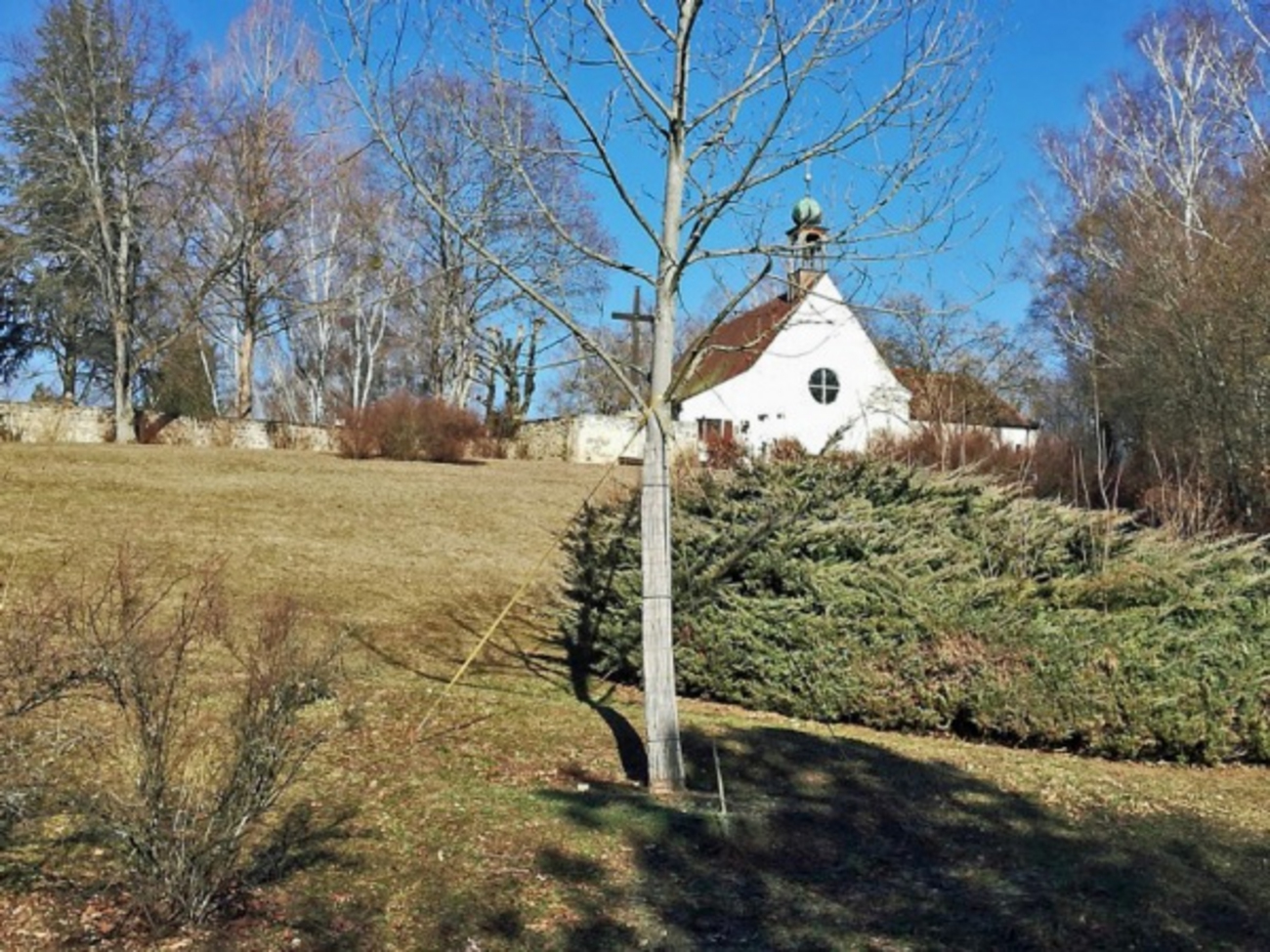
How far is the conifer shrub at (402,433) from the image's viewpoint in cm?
2088

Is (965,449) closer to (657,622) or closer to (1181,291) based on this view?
(1181,291)

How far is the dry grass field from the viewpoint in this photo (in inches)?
133

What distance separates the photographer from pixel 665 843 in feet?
13.7

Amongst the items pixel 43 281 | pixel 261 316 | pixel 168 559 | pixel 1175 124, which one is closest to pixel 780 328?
pixel 168 559

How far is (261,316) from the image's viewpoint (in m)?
29.0

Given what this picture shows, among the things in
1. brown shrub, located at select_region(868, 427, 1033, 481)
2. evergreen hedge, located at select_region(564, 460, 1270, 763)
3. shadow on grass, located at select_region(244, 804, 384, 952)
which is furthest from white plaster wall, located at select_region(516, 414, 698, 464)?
shadow on grass, located at select_region(244, 804, 384, 952)

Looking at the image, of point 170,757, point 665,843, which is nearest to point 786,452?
point 665,843

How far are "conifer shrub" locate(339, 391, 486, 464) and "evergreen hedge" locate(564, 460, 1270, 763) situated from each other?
14.2 metres

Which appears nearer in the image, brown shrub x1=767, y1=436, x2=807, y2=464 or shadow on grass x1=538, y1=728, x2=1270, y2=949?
shadow on grass x1=538, y1=728, x2=1270, y2=949

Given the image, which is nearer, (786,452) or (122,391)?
(786,452)

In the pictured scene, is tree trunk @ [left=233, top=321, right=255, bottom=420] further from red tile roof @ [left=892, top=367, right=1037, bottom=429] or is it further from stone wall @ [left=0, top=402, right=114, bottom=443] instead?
red tile roof @ [left=892, top=367, right=1037, bottom=429]

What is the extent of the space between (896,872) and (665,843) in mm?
916

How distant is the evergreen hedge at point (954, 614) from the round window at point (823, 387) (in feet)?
90.5

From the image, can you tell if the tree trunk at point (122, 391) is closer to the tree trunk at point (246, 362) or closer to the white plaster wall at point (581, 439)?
the tree trunk at point (246, 362)
